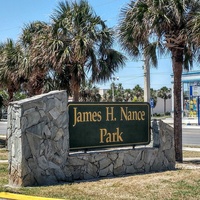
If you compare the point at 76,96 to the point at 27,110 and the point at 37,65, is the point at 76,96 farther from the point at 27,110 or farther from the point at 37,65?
the point at 27,110

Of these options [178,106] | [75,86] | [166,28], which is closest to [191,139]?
[75,86]

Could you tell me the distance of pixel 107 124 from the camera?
10.5 meters

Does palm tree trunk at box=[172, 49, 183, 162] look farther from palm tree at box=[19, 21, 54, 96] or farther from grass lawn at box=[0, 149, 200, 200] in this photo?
palm tree at box=[19, 21, 54, 96]

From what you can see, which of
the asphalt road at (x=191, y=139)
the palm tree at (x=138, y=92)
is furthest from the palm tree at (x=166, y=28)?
the palm tree at (x=138, y=92)

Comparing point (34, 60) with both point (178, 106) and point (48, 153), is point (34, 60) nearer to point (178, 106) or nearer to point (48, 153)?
point (178, 106)

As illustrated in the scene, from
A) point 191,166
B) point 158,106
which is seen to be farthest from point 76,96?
point 158,106

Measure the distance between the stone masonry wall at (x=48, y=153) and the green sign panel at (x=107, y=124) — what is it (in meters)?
0.23

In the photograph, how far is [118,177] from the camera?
10133 mm

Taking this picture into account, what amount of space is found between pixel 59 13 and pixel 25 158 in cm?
851

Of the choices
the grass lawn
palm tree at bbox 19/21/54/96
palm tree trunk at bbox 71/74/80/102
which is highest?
palm tree at bbox 19/21/54/96

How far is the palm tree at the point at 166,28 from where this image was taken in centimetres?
1288

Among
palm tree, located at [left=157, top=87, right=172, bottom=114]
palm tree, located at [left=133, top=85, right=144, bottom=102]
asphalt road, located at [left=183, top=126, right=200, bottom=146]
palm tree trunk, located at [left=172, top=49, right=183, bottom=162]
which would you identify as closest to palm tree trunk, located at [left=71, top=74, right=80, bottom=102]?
palm tree trunk, located at [left=172, top=49, right=183, bottom=162]

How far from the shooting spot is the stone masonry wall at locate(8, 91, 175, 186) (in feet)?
29.0

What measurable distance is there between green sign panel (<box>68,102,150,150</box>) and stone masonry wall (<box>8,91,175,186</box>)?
0.74ft
